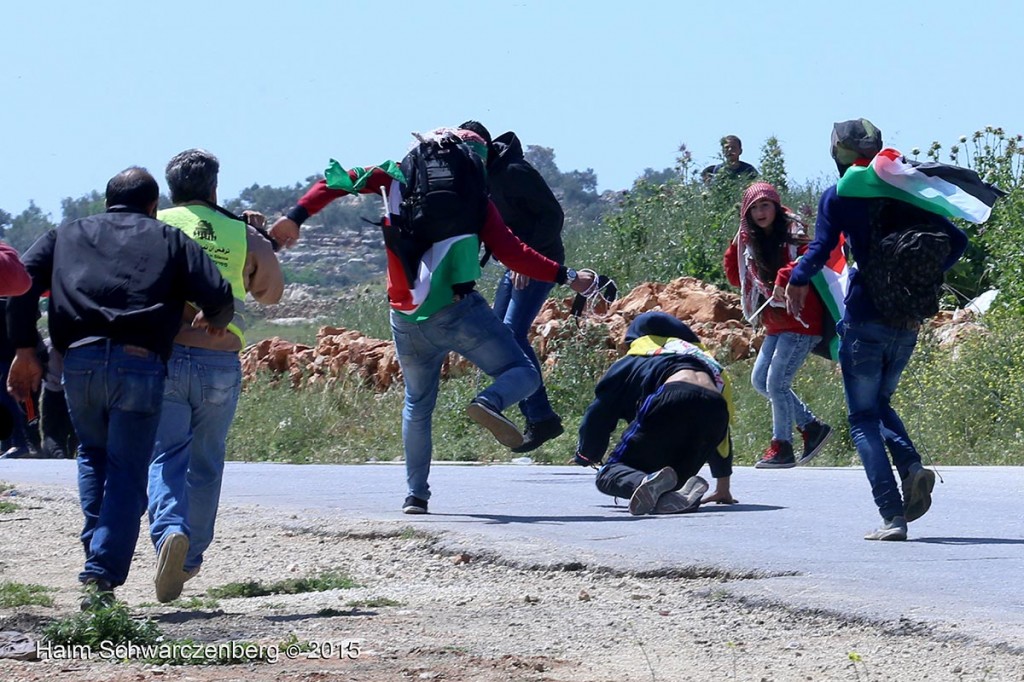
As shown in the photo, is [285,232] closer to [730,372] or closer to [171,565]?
[171,565]

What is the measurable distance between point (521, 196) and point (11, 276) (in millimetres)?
5471

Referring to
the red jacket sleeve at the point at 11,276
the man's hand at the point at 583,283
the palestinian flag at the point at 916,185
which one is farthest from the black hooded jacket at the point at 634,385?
the red jacket sleeve at the point at 11,276

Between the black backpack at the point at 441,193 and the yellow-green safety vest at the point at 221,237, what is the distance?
190 centimetres

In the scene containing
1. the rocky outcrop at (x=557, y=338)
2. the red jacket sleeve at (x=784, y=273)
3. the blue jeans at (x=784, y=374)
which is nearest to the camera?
the red jacket sleeve at (x=784, y=273)

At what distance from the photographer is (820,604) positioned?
654cm

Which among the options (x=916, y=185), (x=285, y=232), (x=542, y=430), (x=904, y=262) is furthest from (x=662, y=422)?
(x=542, y=430)

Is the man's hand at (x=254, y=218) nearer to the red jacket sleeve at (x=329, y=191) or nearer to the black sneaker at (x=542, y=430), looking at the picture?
the red jacket sleeve at (x=329, y=191)

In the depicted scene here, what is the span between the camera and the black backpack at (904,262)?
25.6 ft

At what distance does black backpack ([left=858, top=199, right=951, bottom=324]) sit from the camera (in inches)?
308

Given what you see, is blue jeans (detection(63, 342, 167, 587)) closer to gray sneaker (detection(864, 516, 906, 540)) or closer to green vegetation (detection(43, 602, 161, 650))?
green vegetation (detection(43, 602, 161, 650))

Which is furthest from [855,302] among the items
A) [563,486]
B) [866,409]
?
[563,486]

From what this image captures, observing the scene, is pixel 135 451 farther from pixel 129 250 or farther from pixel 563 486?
pixel 563 486

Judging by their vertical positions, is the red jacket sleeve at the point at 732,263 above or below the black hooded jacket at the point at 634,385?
above

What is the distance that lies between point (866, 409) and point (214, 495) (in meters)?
2.93
